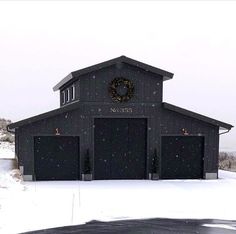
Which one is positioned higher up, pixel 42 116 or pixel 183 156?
pixel 42 116

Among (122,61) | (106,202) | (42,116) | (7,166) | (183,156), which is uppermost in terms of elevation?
(122,61)

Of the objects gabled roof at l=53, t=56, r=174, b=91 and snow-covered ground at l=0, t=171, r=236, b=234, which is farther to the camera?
gabled roof at l=53, t=56, r=174, b=91

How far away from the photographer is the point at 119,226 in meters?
11.3

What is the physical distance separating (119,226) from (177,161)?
11153 mm

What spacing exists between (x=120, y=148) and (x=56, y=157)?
3.61m

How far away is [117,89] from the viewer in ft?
68.8

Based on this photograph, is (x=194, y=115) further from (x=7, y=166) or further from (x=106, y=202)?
(x=7, y=166)

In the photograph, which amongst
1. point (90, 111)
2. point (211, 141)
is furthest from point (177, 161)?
point (90, 111)

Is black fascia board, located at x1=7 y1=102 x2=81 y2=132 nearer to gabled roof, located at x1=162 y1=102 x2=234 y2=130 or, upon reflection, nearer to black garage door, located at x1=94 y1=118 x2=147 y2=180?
black garage door, located at x1=94 y1=118 x2=147 y2=180

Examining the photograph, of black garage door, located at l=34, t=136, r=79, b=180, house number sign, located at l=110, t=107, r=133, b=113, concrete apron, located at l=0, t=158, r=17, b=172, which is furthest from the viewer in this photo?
concrete apron, located at l=0, t=158, r=17, b=172

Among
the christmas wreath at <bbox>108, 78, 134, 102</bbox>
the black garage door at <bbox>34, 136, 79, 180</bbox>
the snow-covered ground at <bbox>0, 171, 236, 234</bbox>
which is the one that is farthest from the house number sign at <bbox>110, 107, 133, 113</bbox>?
the snow-covered ground at <bbox>0, 171, 236, 234</bbox>

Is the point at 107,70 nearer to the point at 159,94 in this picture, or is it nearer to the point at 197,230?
the point at 159,94

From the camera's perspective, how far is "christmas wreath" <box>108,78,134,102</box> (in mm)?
20984

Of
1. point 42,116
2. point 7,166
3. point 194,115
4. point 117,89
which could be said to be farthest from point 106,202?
point 7,166
